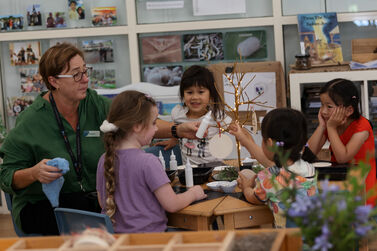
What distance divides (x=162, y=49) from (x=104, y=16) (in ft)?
1.80

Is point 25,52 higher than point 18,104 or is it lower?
higher

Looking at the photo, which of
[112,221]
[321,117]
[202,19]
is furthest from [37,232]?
[202,19]

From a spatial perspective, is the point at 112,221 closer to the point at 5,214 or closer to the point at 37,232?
the point at 37,232

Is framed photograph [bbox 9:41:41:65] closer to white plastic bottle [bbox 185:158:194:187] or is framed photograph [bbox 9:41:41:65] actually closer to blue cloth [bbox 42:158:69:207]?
blue cloth [bbox 42:158:69:207]

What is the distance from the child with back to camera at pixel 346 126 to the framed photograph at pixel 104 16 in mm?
2149

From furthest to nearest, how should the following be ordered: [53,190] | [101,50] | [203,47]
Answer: [101,50] < [203,47] < [53,190]

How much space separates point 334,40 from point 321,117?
1241mm

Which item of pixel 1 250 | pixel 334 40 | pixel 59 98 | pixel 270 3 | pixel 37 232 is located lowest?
pixel 37 232

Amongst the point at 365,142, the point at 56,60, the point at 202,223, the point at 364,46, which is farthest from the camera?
the point at 364,46

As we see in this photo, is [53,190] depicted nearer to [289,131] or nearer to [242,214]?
[242,214]

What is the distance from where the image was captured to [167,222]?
249cm

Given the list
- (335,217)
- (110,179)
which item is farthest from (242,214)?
(335,217)

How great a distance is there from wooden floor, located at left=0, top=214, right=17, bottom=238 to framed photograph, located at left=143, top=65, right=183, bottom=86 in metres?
1.63

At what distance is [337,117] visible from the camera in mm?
3064
